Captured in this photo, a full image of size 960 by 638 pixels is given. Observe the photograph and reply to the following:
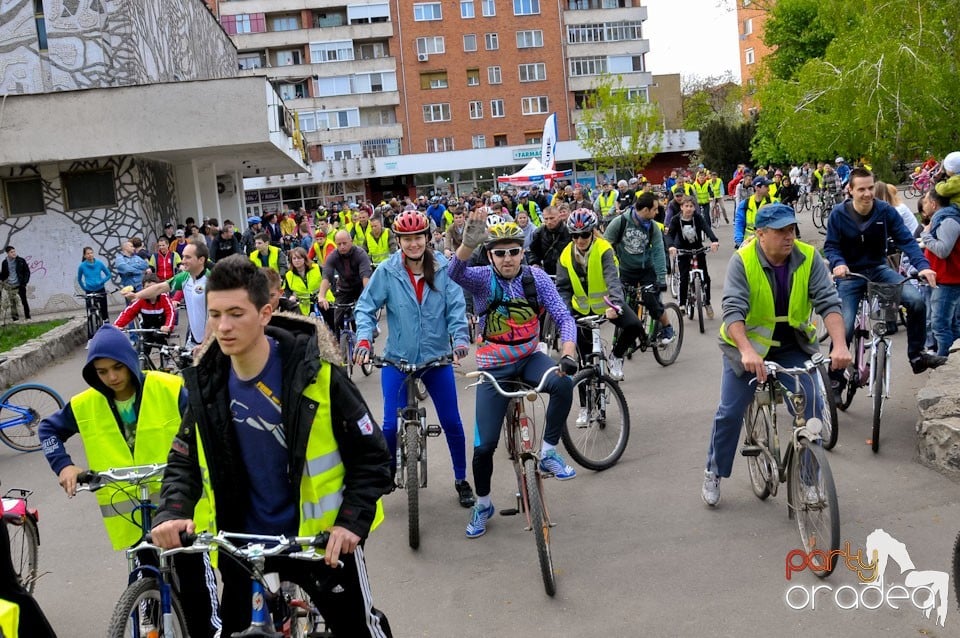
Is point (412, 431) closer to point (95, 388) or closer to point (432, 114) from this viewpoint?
point (95, 388)

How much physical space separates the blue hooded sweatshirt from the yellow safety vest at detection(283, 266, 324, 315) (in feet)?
27.4

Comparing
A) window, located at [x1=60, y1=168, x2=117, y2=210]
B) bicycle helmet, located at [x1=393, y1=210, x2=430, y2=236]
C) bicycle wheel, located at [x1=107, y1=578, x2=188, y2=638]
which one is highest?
window, located at [x1=60, y1=168, x2=117, y2=210]

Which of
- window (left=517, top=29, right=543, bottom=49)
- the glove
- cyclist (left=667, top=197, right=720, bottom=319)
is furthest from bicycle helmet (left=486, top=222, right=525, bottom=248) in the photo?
window (left=517, top=29, right=543, bottom=49)

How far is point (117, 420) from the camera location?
466 cm

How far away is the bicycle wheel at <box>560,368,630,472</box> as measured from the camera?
26.2 ft

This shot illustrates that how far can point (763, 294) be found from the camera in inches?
237

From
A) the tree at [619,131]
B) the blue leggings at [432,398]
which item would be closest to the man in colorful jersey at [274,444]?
the blue leggings at [432,398]

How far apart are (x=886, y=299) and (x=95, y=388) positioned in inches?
228

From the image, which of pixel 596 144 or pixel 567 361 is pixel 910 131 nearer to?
pixel 567 361

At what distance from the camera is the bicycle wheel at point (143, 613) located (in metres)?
3.87

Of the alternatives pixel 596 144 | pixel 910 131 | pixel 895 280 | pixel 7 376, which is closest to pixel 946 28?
pixel 910 131

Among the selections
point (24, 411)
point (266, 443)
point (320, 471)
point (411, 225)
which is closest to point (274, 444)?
point (266, 443)

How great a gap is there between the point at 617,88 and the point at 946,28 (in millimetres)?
58823

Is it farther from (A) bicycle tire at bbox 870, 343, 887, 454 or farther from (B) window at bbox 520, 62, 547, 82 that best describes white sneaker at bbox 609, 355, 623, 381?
(B) window at bbox 520, 62, 547, 82
